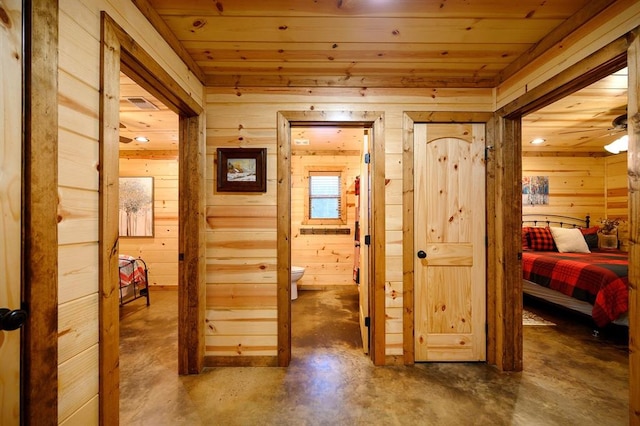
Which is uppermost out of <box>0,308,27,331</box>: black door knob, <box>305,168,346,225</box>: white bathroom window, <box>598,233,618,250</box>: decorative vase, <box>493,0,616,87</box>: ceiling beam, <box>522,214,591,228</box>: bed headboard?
<box>493,0,616,87</box>: ceiling beam

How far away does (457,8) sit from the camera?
1.48 metres

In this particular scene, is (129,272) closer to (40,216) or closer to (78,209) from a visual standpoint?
(78,209)

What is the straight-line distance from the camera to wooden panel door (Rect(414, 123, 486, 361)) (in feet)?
7.32

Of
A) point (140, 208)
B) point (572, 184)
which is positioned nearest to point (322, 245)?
point (140, 208)

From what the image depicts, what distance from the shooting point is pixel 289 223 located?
2.20 metres

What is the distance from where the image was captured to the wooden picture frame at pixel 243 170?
2188 mm

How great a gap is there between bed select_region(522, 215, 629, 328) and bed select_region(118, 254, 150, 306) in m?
4.94

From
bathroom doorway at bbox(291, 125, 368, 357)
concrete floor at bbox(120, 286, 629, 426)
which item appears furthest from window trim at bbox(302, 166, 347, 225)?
concrete floor at bbox(120, 286, 629, 426)

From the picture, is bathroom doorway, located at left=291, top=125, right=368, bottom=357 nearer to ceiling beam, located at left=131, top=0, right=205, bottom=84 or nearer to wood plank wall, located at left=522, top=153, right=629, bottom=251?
ceiling beam, located at left=131, top=0, right=205, bottom=84

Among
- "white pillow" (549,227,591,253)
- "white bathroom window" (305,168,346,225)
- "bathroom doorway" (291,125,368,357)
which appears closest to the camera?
"white pillow" (549,227,591,253)

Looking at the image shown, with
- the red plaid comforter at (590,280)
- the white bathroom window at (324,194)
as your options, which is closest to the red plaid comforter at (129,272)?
the white bathroom window at (324,194)

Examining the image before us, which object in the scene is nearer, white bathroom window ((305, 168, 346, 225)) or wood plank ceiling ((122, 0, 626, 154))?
wood plank ceiling ((122, 0, 626, 154))

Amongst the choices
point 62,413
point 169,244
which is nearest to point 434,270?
point 62,413

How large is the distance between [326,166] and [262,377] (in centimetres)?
332
